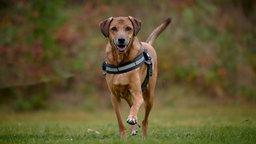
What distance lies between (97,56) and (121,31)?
1296 cm

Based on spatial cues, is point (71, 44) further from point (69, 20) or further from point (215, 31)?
point (215, 31)

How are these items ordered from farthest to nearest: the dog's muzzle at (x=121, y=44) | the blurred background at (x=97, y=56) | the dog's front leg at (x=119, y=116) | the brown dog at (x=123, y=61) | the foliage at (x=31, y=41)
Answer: the blurred background at (x=97, y=56)
the foliage at (x=31, y=41)
the dog's front leg at (x=119, y=116)
the brown dog at (x=123, y=61)
the dog's muzzle at (x=121, y=44)

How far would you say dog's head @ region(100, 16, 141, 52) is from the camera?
8977 mm

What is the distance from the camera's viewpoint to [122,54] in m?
9.16

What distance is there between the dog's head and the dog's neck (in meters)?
0.10

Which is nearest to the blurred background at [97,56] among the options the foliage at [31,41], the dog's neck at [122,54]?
the foliage at [31,41]

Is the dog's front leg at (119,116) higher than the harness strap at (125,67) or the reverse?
the reverse

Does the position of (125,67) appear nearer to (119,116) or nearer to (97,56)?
Answer: (119,116)

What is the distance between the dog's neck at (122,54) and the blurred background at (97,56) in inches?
450

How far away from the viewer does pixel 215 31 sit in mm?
→ 23125

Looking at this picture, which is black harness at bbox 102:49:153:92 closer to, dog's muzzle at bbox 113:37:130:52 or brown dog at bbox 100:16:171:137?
brown dog at bbox 100:16:171:137

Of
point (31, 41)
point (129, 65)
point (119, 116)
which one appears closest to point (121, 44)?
point (129, 65)

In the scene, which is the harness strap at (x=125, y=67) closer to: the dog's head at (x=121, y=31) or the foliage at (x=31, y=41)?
the dog's head at (x=121, y=31)

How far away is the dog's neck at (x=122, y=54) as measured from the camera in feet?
30.0
